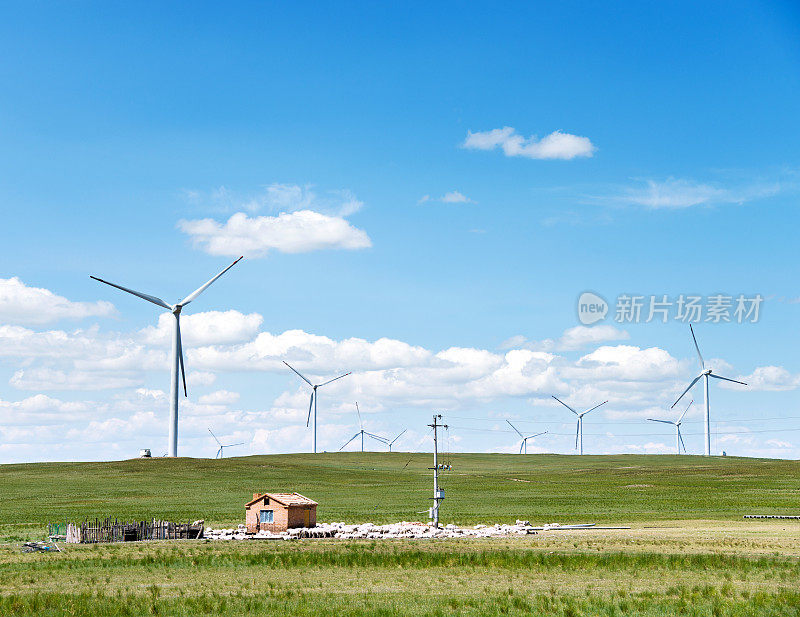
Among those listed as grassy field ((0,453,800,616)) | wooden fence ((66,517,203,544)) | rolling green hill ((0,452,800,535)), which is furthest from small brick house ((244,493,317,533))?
rolling green hill ((0,452,800,535))

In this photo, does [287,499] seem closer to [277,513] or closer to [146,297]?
[277,513]

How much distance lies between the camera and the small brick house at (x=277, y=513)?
7869 cm

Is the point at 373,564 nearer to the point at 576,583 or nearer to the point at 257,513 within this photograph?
the point at 576,583

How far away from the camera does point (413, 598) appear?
146 feet

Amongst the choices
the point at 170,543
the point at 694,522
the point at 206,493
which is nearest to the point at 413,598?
the point at 170,543

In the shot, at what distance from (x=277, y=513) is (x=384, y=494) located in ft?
220

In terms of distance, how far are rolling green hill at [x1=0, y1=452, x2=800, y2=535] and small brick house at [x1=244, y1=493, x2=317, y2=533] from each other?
12.5m

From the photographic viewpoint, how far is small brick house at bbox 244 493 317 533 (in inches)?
3098

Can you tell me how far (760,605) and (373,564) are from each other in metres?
23.4

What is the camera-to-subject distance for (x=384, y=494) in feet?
475

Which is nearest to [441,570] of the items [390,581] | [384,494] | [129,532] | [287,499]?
[390,581]

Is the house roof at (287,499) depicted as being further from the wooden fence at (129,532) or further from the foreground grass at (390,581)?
the foreground grass at (390,581)

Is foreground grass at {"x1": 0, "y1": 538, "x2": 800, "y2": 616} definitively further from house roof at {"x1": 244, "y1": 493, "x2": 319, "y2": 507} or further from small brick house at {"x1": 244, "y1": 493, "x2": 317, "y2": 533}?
house roof at {"x1": 244, "y1": 493, "x2": 319, "y2": 507}

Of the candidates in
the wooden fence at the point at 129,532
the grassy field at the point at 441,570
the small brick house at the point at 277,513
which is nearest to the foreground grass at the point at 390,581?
the grassy field at the point at 441,570
